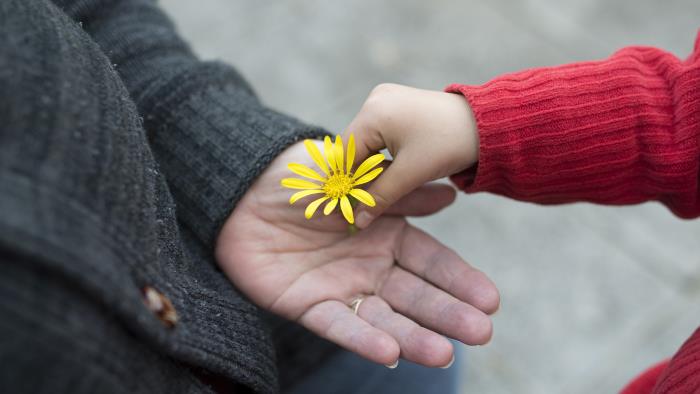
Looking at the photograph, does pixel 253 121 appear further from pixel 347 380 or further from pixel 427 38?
pixel 427 38

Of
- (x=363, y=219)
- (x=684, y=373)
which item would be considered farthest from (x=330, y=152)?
(x=684, y=373)

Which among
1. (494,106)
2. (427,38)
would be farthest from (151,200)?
(427,38)

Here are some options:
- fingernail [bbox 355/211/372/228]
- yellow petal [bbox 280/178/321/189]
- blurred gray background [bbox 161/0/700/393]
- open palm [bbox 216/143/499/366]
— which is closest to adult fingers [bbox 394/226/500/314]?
open palm [bbox 216/143/499/366]

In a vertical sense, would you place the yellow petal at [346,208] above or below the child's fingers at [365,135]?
below

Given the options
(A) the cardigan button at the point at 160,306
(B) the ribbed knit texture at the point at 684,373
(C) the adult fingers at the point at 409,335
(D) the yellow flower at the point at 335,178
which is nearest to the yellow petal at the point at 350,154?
(D) the yellow flower at the point at 335,178

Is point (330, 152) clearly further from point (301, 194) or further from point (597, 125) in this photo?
point (597, 125)

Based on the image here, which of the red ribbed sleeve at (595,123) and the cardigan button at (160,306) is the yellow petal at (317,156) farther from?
the cardigan button at (160,306)
